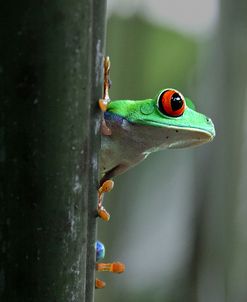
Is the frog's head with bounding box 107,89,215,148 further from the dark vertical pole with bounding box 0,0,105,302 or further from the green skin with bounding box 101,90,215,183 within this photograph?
the dark vertical pole with bounding box 0,0,105,302

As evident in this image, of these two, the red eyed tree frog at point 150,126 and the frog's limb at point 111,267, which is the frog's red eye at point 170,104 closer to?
the red eyed tree frog at point 150,126

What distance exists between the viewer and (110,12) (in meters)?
2.08

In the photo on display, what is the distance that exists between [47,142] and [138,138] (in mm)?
343

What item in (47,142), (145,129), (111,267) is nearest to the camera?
(47,142)

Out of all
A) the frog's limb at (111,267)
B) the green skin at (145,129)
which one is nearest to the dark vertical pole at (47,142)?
the frog's limb at (111,267)

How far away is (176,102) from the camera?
69 centimetres

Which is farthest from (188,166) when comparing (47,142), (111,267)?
(47,142)

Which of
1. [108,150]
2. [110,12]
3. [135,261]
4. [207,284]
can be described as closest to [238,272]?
[207,284]

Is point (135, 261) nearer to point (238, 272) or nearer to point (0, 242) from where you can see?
point (238, 272)

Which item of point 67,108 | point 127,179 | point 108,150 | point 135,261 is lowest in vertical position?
point 135,261

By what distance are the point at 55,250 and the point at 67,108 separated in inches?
4.1

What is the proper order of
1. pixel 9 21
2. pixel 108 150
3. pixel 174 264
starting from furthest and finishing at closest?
pixel 174 264
pixel 108 150
pixel 9 21

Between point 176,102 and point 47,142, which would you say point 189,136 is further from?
point 47,142

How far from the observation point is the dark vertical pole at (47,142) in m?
0.42
